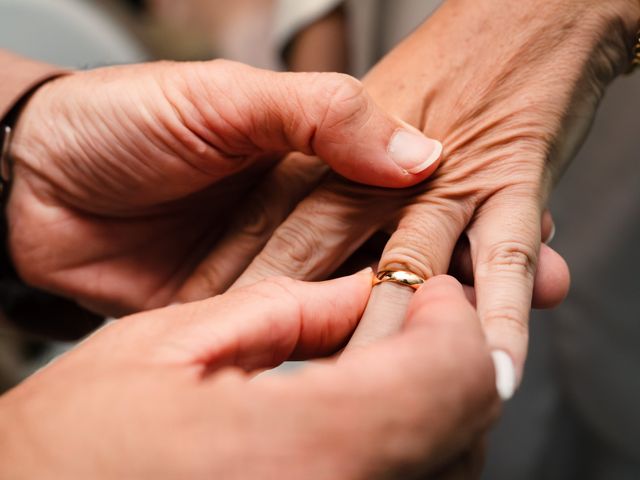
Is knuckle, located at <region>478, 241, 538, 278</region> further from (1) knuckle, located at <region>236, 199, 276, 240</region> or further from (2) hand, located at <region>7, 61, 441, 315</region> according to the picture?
(1) knuckle, located at <region>236, 199, 276, 240</region>

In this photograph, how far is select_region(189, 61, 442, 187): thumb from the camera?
2.10 ft

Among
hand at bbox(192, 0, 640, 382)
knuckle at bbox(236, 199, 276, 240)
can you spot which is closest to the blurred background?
hand at bbox(192, 0, 640, 382)

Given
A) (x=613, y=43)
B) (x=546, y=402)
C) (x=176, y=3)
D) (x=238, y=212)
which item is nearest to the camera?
(x=613, y=43)

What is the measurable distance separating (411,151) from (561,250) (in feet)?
1.75

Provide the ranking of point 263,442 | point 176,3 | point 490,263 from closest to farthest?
1. point 263,442
2. point 490,263
3. point 176,3

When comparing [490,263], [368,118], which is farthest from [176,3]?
[490,263]

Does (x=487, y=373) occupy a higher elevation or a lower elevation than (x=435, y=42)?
lower

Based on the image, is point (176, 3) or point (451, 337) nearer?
point (451, 337)

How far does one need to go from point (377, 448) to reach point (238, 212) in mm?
542

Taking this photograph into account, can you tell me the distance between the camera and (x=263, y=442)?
1.15 feet

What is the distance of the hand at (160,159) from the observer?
0.66 meters

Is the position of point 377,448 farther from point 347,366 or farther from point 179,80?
point 179,80

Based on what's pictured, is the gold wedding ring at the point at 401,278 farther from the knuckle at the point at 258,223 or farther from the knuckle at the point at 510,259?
the knuckle at the point at 258,223

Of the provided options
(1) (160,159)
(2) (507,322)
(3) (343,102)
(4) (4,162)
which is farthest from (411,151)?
(4) (4,162)
